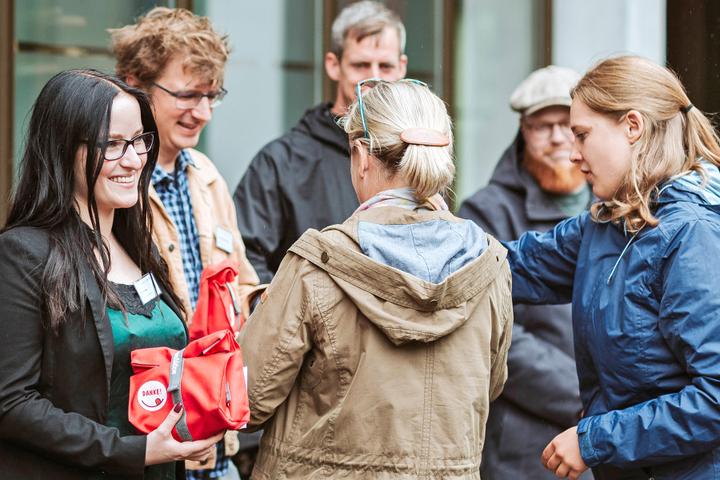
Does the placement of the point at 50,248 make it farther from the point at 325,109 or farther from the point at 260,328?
the point at 325,109

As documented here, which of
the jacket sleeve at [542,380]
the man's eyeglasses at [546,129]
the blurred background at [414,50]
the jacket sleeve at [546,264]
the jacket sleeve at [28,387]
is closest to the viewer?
the jacket sleeve at [28,387]

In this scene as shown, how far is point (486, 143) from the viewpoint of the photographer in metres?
7.51

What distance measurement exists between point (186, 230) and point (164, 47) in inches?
26.5

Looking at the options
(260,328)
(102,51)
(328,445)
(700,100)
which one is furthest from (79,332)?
(102,51)

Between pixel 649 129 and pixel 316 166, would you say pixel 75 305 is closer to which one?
pixel 649 129

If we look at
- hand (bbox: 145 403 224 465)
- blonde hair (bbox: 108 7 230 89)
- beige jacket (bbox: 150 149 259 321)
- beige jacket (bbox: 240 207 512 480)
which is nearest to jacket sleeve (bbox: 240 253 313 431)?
beige jacket (bbox: 240 207 512 480)

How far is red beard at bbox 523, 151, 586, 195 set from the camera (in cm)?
493

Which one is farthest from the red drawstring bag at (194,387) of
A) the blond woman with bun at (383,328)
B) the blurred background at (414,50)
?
the blurred background at (414,50)

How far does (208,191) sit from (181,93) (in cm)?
39

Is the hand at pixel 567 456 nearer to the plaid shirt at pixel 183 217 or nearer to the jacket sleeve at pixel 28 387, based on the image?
the jacket sleeve at pixel 28 387

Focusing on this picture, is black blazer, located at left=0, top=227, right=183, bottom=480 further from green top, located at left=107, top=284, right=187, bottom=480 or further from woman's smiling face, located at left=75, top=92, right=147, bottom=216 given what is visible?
woman's smiling face, located at left=75, top=92, right=147, bottom=216

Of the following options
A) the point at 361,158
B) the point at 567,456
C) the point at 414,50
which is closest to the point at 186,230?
the point at 361,158

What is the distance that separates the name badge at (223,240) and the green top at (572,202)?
1538 mm

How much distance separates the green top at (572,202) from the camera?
16.3ft
